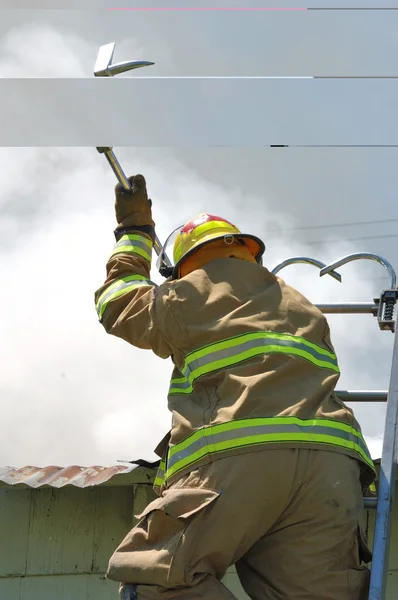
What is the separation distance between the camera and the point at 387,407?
3139mm

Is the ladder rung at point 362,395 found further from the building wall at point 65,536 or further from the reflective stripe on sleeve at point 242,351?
the building wall at point 65,536

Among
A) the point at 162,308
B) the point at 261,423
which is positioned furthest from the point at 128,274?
the point at 261,423

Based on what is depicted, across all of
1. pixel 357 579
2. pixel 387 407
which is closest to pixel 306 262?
pixel 387 407

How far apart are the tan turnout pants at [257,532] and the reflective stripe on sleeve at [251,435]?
4cm

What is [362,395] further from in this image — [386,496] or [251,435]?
[251,435]

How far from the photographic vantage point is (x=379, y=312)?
353cm

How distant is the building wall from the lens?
4055mm

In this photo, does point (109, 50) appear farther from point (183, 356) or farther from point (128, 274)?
→ point (183, 356)

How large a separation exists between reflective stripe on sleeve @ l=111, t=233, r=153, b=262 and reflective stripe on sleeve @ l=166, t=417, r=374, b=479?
914 mm

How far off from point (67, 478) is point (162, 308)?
159cm

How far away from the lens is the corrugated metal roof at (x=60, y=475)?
4.05m

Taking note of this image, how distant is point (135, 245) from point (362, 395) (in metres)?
1.11

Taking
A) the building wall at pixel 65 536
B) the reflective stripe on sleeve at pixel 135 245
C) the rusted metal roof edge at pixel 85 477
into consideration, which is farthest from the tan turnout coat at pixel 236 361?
the building wall at pixel 65 536

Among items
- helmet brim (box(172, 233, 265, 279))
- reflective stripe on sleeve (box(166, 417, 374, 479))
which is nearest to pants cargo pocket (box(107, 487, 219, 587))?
reflective stripe on sleeve (box(166, 417, 374, 479))
